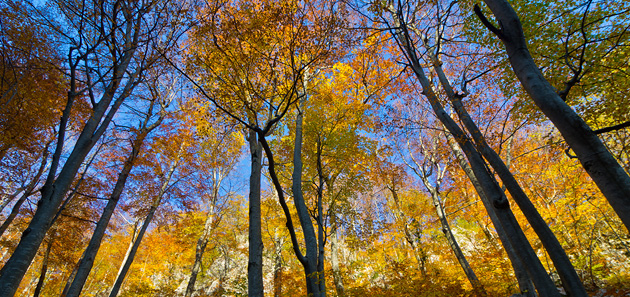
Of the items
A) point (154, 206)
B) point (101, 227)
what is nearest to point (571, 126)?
point (101, 227)

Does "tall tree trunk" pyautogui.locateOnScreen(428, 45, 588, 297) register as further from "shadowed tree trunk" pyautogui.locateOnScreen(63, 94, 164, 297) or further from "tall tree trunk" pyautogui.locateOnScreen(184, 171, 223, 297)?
"tall tree trunk" pyautogui.locateOnScreen(184, 171, 223, 297)

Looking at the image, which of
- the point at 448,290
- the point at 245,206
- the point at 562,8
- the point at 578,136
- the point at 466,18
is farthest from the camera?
the point at 245,206

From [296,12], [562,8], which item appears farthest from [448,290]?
[296,12]

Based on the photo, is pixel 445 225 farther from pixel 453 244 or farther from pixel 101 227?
pixel 101 227

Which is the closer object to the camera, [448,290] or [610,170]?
[610,170]

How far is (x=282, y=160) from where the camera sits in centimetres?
902

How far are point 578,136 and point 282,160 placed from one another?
7.89m

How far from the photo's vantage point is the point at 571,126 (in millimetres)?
2006

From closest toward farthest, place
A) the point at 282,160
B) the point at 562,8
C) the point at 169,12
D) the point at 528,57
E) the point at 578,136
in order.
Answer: the point at 578,136 → the point at 528,57 → the point at 169,12 → the point at 562,8 → the point at 282,160

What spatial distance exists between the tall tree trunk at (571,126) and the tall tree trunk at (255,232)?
458 cm

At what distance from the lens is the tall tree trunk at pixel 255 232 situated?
424cm

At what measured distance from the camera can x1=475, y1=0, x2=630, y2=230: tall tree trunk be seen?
1.77 m

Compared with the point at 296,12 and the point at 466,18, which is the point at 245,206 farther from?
the point at 466,18

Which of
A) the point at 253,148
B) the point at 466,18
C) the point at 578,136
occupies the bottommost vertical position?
the point at 578,136
